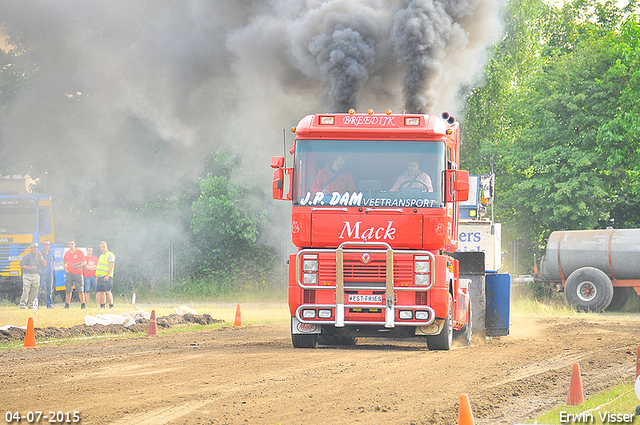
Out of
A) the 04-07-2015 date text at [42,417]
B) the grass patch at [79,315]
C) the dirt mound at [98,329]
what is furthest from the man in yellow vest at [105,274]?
the 04-07-2015 date text at [42,417]

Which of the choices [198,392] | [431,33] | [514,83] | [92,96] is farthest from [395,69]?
[514,83]

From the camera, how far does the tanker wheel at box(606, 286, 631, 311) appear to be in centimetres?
2508

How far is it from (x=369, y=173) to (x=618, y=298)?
652 inches

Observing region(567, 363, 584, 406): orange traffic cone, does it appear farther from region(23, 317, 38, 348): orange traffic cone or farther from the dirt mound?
the dirt mound

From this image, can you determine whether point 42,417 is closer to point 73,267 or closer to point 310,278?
point 310,278

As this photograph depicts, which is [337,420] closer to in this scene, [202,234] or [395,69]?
[395,69]

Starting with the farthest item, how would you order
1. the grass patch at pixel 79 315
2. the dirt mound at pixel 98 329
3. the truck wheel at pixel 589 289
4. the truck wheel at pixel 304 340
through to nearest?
the truck wheel at pixel 589 289 → the grass patch at pixel 79 315 → the dirt mound at pixel 98 329 → the truck wheel at pixel 304 340

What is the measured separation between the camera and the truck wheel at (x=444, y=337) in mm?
11922

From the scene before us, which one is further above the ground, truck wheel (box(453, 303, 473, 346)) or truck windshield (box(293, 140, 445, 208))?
truck windshield (box(293, 140, 445, 208))

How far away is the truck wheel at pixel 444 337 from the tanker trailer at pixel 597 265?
41.7 ft

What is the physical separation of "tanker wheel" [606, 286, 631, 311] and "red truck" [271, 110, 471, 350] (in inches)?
603

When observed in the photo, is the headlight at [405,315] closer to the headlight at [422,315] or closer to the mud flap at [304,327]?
the headlight at [422,315]

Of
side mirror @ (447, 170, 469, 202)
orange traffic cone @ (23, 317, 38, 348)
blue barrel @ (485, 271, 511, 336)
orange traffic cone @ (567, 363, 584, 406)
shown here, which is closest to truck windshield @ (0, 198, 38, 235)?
orange traffic cone @ (23, 317, 38, 348)

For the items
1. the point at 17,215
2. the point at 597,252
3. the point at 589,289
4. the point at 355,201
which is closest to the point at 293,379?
the point at 355,201
